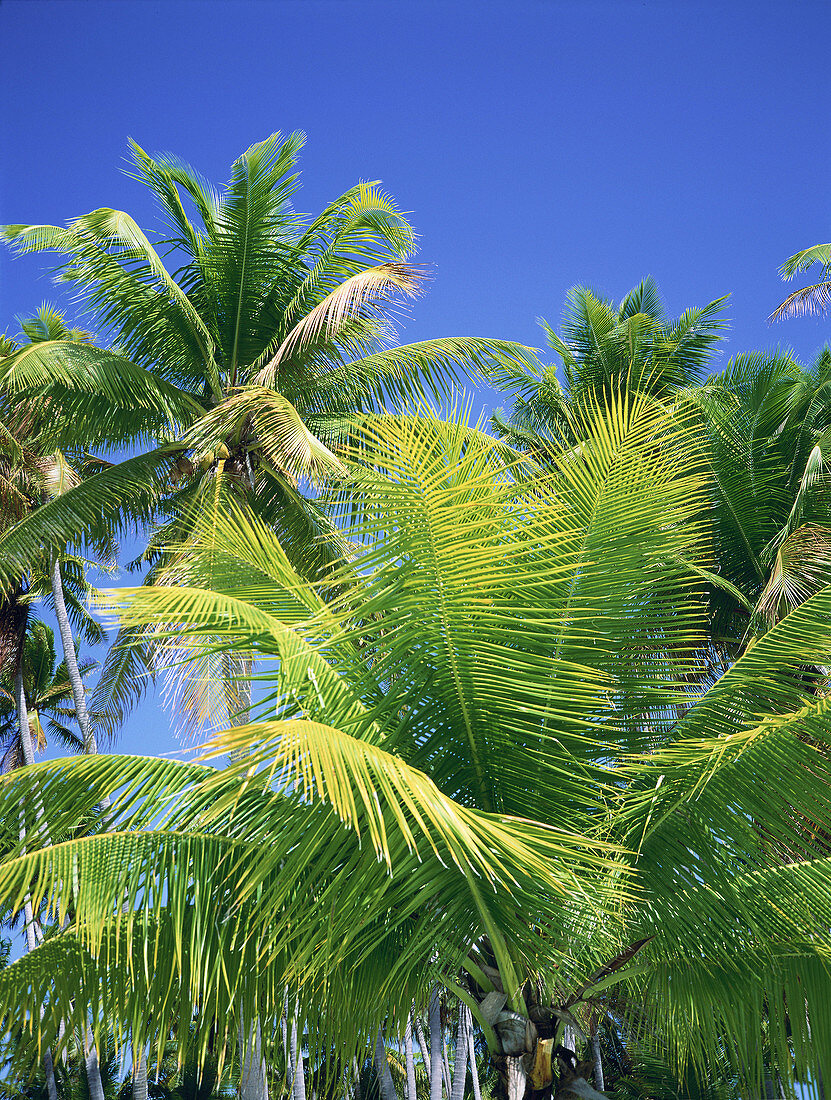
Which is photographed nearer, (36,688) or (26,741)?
(26,741)

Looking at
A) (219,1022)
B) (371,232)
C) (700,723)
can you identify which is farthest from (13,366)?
(700,723)

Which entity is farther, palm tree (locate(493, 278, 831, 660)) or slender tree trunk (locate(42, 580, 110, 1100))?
slender tree trunk (locate(42, 580, 110, 1100))

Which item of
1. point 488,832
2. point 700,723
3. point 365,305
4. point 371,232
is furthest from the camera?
point 371,232

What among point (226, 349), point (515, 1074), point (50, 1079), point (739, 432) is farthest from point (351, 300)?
point (50, 1079)

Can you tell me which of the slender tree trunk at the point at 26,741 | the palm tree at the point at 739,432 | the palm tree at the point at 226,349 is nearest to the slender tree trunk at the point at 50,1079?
the slender tree trunk at the point at 26,741

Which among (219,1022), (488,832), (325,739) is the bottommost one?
(219,1022)

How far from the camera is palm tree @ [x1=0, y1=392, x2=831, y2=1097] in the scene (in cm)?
421

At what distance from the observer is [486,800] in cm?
480

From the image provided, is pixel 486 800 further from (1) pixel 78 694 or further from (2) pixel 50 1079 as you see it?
(2) pixel 50 1079

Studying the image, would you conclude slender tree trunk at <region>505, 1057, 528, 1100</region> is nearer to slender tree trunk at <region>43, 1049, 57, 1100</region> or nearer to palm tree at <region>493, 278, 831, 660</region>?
palm tree at <region>493, 278, 831, 660</region>

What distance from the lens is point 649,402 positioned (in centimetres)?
574

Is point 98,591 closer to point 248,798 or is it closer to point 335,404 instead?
point 248,798

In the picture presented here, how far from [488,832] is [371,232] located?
30.9 feet

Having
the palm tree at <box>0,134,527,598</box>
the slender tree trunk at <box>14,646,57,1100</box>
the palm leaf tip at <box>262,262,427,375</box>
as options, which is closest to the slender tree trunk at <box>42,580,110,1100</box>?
the slender tree trunk at <box>14,646,57,1100</box>
